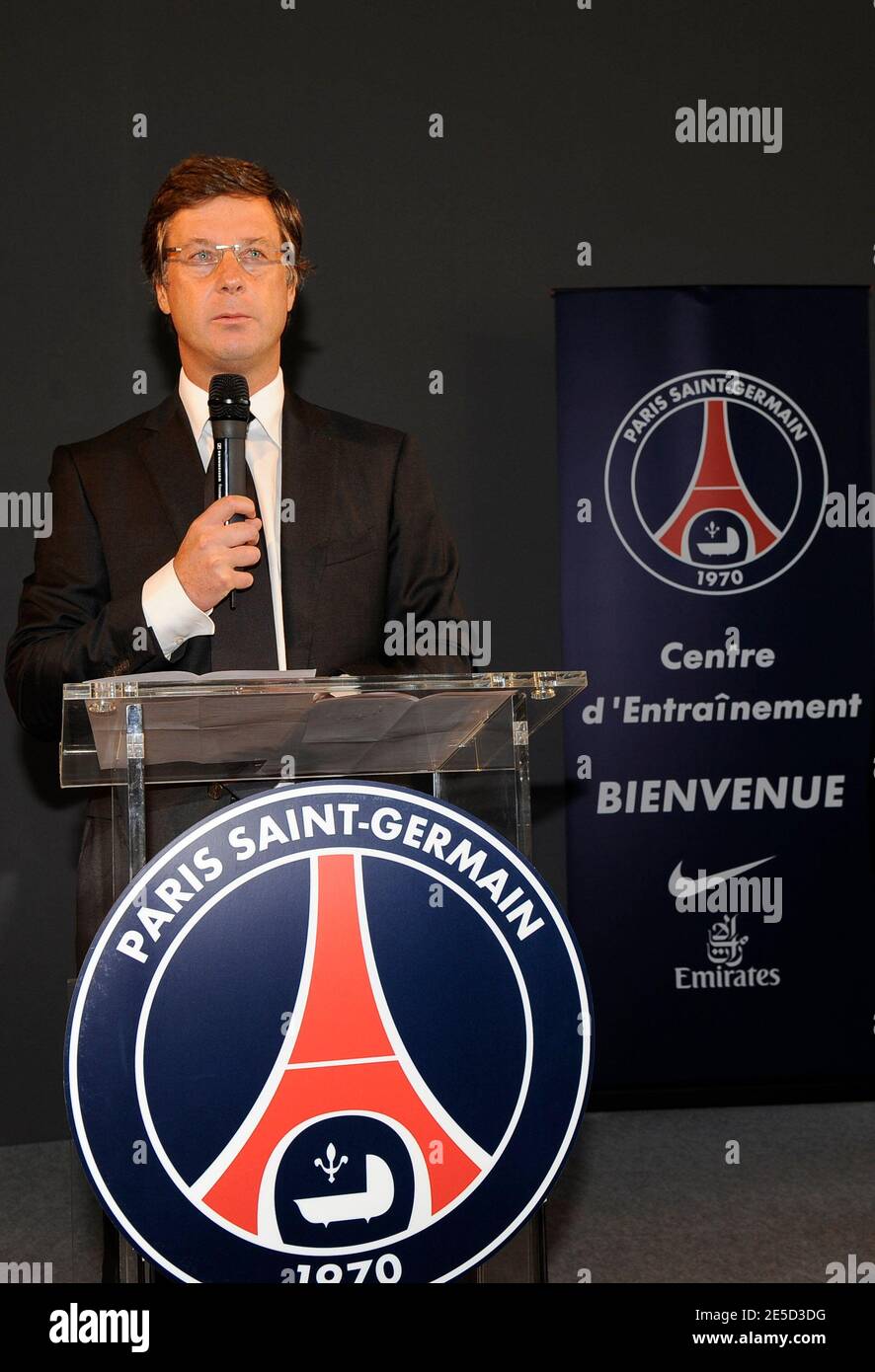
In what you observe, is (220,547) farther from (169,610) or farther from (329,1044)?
(329,1044)

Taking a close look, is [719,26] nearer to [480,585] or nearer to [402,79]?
[402,79]

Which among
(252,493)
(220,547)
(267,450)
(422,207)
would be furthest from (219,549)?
(422,207)

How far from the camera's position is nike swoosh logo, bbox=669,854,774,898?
398 centimetres

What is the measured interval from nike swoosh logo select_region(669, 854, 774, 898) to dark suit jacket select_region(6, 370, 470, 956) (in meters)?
1.80

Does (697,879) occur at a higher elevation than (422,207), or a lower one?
lower

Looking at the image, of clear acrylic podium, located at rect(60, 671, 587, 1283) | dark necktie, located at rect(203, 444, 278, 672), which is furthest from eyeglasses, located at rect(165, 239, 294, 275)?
clear acrylic podium, located at rect(60, 671, 587, 1283)

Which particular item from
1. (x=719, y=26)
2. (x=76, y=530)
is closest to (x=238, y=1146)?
(x=76, y=530)

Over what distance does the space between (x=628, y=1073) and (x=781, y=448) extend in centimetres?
195

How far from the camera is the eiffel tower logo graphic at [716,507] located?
13.2 ft

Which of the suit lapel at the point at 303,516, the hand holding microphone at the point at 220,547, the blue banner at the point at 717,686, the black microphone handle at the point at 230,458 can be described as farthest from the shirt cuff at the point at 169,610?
the blue banner at the point at 717,686

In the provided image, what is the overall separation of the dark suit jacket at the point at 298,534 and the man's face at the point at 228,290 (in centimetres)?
14

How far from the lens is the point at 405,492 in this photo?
2469 millimetres

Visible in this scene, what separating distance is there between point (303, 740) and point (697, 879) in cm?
265

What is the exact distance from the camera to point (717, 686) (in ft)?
13.0
